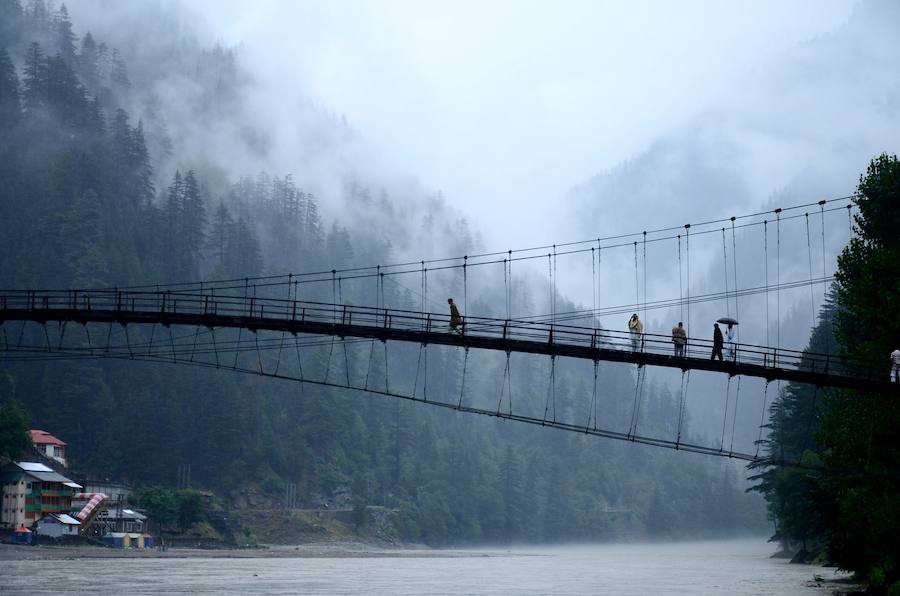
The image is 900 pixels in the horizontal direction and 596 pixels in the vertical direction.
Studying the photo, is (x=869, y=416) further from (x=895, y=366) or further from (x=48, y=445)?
(x=48, y=445)

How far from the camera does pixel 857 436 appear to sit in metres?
60.9

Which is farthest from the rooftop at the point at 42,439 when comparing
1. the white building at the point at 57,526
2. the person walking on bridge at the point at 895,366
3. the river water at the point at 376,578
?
the person walking on bridge at the point at 895,366

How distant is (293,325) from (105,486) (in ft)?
313

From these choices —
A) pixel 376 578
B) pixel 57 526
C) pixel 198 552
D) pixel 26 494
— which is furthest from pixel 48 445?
pixel 376 578

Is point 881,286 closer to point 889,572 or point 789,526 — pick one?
point 889,572

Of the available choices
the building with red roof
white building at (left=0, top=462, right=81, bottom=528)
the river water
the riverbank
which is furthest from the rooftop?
the river water

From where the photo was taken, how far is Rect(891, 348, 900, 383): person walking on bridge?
2191 inches

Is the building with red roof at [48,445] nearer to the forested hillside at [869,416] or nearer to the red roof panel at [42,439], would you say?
the red roof panel at [42,439]

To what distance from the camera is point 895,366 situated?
56188 millimetres

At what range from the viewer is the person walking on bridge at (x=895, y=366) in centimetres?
5566

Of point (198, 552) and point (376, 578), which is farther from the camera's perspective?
point (198, 552)

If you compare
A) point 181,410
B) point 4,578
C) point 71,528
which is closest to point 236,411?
point 181,410

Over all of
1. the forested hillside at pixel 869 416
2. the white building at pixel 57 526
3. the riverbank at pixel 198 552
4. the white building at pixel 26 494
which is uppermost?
the forested hillside at pixel 869 416

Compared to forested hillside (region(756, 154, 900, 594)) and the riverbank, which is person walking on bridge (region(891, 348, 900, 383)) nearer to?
forested hillside (region(756, 154, 900, 594))
